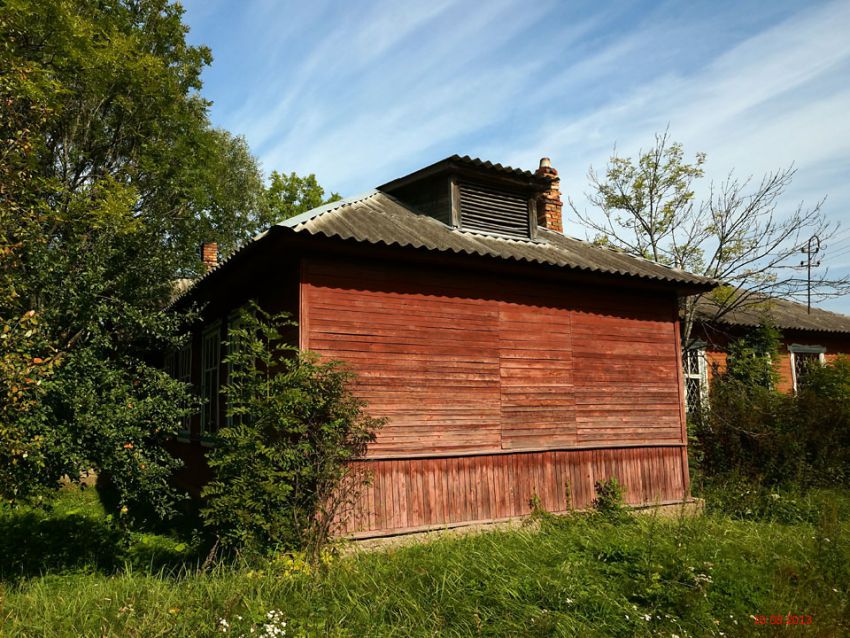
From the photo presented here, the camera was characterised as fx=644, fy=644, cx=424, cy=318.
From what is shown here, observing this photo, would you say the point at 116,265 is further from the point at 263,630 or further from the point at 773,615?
the point at 773,615

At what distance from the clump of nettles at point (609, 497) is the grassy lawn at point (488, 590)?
4.23ft

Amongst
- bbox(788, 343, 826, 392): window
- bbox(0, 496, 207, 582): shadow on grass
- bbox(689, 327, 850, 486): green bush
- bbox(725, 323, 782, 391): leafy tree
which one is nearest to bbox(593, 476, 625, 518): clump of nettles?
bbox(689, 327, 850, 486): green bush

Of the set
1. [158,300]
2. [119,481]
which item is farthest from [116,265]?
[119,481]

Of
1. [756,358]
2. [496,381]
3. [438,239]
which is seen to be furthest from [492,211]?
[756,358]

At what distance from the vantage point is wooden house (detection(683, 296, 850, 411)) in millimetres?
14641

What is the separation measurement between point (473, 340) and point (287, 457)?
318 cm

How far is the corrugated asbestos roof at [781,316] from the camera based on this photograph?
49.8 ft

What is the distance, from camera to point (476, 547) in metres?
7.23

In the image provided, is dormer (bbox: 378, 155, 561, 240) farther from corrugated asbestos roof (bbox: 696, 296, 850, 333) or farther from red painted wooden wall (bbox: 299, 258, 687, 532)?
corrugated asbestos roof (bbox: 696, 296, 850, 333)

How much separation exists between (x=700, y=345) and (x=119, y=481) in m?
12.2

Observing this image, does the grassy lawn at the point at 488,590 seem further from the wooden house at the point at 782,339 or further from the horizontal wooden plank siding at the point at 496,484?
the wooden house at the point at 782,339

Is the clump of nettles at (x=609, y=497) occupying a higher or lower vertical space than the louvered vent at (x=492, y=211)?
lower

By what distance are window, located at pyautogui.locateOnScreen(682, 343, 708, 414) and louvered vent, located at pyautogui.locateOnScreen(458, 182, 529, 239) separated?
5.73 m

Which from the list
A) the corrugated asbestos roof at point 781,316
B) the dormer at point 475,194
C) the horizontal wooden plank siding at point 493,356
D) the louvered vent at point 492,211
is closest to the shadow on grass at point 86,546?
the horizontal wooden plank siding at point 493,356
